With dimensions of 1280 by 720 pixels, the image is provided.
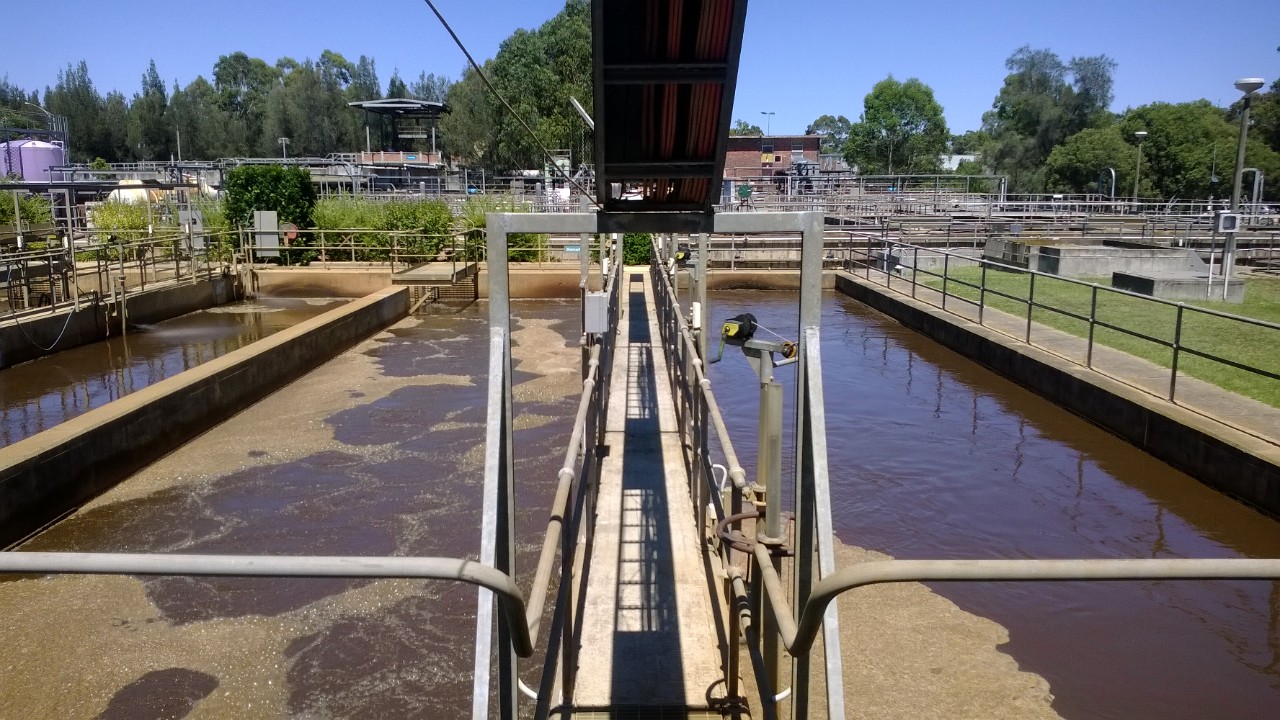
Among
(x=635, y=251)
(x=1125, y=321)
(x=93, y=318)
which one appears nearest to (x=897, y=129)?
(x=635, y=251)

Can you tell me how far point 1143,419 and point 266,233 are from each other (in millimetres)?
21993

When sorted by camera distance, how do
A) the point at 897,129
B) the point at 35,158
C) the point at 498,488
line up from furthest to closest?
the point at 897,129 < the point at 35,158 < the point at 498,488

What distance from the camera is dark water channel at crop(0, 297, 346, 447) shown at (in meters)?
12.1

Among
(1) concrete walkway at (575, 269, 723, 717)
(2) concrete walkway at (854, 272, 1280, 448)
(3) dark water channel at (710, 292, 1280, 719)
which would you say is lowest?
(3) dark water channel at (710, 292, 1280, 719)

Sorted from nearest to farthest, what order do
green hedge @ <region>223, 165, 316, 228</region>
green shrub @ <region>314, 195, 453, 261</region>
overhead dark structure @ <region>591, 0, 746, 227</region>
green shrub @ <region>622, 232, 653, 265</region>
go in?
overhead dark structure @ <region>591, 0, 746, 227</region>
green hedge @ <region>223, 165, 316, 228</region>
green shrub @ <region>314, 195, 453, 261</region>
green shrub @ <region>622, 232, 653, 265</region>

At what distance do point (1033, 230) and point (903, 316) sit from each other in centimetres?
1669

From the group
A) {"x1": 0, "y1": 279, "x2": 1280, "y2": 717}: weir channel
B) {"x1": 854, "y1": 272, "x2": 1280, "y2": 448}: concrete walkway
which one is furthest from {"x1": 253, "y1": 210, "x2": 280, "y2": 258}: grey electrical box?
{"x1": 854, "y1": 272, "x2": 1280, "y2": 448}: concrete walkway

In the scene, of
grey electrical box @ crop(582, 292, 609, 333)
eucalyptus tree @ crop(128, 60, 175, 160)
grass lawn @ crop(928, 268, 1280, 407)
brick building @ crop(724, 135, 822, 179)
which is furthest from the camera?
eucalyptus tree @ crop(128, 60, 175, 160)

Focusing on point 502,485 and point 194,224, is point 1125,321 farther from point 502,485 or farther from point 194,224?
point 194,224

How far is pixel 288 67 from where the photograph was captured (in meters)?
153

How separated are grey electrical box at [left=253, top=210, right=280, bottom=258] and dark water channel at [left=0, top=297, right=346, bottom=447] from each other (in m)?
3.84

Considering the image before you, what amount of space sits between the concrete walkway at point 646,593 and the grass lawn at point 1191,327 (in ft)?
19.2

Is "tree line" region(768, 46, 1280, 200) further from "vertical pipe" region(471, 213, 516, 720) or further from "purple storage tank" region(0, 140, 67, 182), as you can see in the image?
"purple storage tank" region(0, 140, 67, 182)

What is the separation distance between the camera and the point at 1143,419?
10.2m
